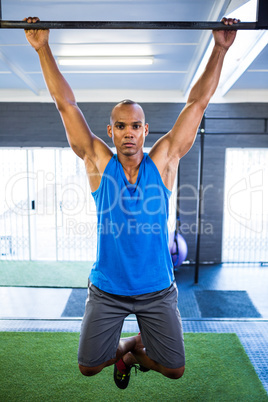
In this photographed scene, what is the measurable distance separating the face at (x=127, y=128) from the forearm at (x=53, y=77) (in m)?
0.28

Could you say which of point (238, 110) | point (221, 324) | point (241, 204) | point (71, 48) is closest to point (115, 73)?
point (71, 48)

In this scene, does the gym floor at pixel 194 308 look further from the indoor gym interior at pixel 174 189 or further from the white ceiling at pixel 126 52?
the white ceiling at pixel 126 52

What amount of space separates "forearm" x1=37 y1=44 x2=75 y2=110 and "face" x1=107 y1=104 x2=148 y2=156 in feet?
0.92

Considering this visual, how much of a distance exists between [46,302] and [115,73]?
3131mm

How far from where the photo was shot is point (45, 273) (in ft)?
17.4

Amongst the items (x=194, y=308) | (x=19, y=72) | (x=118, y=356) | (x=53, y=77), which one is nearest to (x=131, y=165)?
(x=53, y=77)

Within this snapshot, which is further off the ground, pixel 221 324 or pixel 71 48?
pixel 71 48

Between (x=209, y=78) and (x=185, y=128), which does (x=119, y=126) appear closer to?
(x=185, y=128)

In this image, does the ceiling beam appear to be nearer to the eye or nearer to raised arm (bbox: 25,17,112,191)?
raised arm (bbox: 25,17,112,191)

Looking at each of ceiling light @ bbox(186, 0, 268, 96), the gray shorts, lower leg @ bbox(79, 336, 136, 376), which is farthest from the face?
ceiling light @ bbox(186, 0, 268, 96)

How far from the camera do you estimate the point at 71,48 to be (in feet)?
12.0

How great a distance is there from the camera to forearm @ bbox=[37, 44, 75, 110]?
5.42 ft

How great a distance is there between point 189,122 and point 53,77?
2.31ft

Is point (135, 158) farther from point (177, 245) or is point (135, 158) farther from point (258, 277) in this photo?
point (258, 277)
